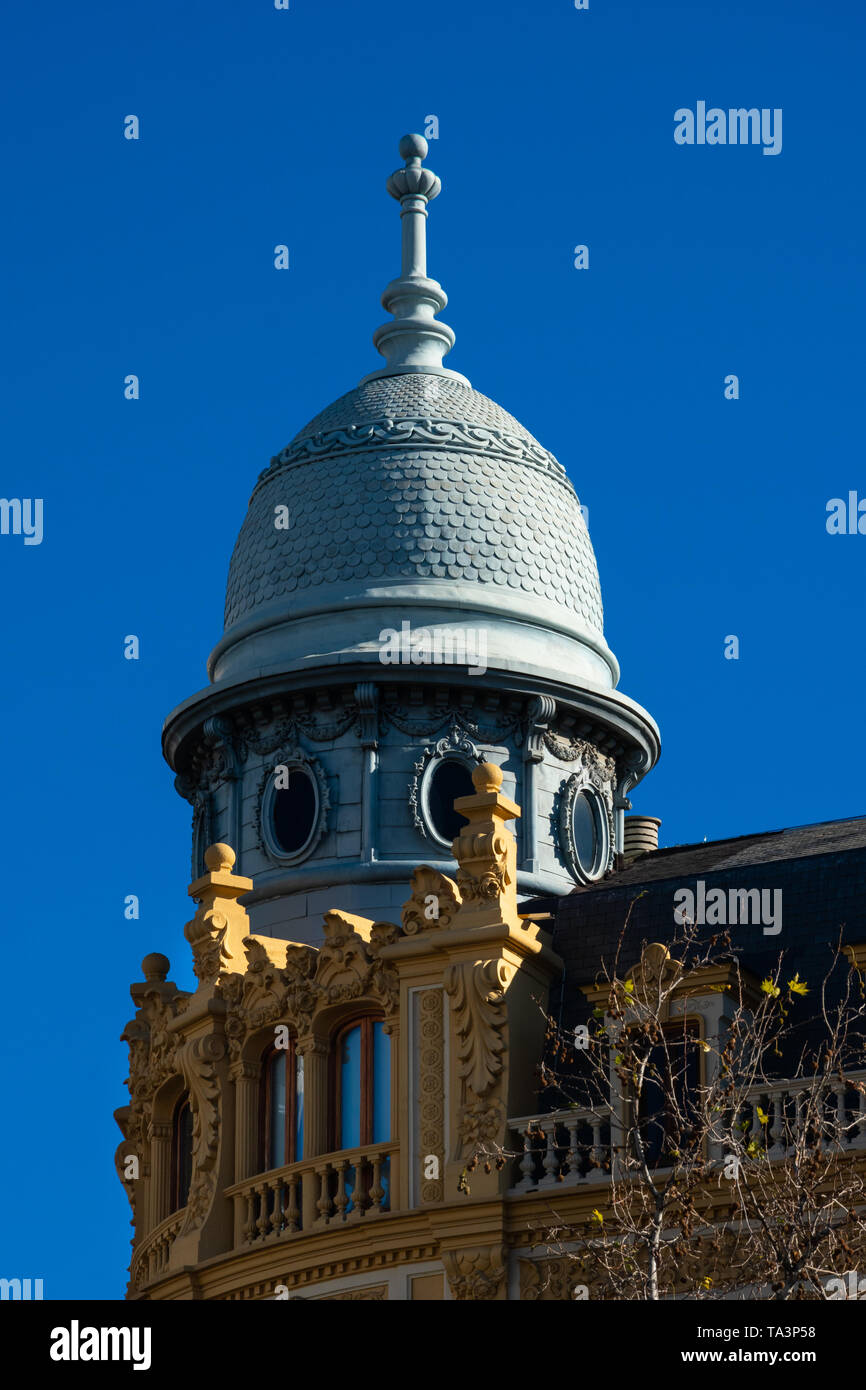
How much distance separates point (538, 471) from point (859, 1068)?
61.0ft

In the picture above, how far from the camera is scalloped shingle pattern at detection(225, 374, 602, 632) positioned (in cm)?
4828

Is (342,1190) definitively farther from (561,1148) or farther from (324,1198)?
(561,1148)

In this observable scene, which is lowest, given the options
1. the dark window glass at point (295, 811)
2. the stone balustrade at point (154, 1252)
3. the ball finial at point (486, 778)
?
the stone balustrade at point (154, 1252)

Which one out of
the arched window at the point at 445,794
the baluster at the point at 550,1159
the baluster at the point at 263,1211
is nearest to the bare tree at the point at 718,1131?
the baluster at the point at 550,1159

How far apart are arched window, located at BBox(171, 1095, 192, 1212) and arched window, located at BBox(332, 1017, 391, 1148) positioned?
12.9 feet

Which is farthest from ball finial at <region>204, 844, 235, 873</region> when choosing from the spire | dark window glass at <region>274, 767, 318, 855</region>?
the spire

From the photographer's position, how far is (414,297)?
174 ft

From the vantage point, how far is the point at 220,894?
41938 millimetres

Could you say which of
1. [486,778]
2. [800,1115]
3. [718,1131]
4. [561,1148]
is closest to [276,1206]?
[561,1148]

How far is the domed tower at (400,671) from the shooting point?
46.1 m

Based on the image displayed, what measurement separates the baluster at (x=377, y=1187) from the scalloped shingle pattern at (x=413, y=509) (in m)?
13.5

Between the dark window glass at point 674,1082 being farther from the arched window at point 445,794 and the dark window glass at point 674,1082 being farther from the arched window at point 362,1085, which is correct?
the arched window at point 445,794

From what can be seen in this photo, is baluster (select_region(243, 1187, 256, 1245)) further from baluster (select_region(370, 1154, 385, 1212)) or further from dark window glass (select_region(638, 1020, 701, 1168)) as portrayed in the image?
dark window glass (select_region(638, 1020, 701, 1168))
